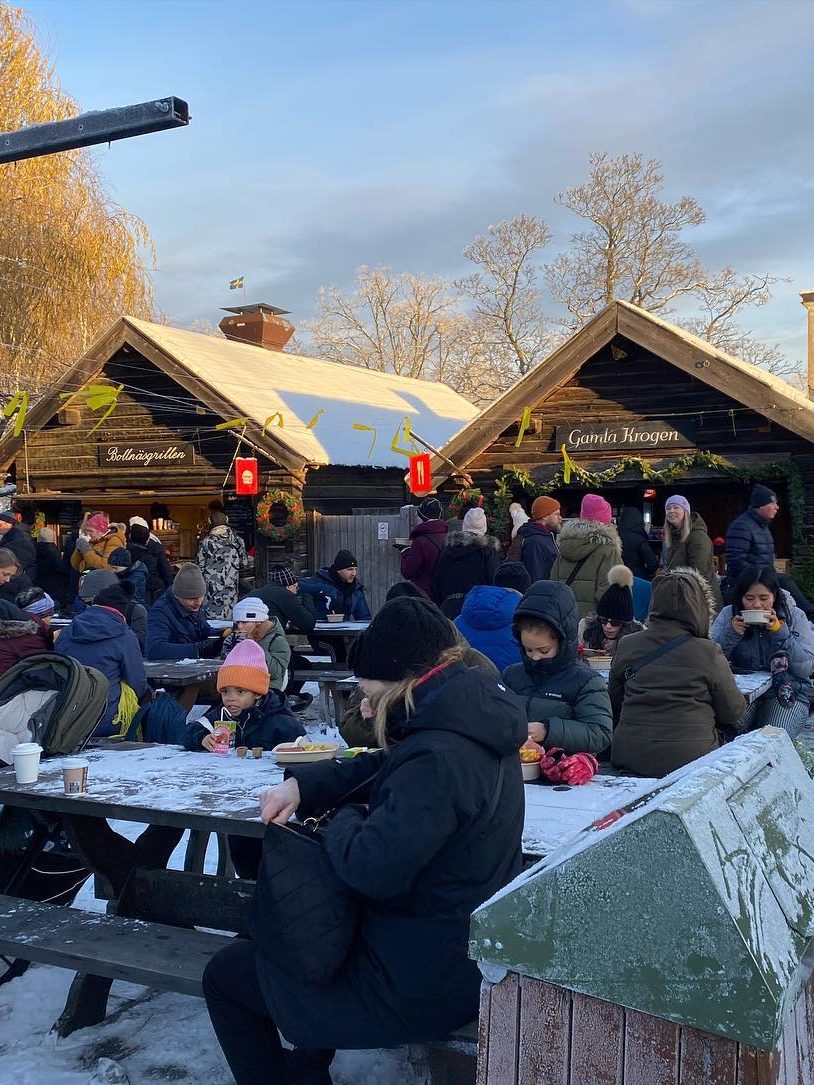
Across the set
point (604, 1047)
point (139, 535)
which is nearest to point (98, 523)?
point (139, 535)

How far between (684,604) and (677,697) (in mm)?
428

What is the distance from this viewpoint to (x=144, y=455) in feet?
55.4

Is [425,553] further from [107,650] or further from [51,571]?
[51,571]

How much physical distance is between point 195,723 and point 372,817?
2.33m

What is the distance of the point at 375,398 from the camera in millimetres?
21656

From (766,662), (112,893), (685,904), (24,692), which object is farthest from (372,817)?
(766,662)

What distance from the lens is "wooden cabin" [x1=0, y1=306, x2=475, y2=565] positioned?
15.8 m

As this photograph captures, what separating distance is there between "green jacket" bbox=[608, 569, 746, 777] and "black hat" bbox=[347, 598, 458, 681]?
6.77ft

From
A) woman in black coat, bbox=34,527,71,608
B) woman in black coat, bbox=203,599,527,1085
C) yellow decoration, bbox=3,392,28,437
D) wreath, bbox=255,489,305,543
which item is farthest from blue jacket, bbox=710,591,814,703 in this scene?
yellow decoration, bbox=3,392,28,437

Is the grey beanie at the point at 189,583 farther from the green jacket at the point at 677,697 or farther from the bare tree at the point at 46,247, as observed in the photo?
the bare tree at the point at 46,247

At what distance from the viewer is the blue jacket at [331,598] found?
1034 cm

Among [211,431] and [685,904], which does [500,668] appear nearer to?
[685,904]

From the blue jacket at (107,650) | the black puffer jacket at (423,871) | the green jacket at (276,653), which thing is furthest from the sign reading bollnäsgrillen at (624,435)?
the black puffer jacket at (423,871)

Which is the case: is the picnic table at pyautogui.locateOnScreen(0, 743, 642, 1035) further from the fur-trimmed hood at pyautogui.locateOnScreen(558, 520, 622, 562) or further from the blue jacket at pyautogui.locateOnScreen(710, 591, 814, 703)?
the fur-trimmed hood at pyautogui.locateOnScreen(558, 520, 622, 562)
